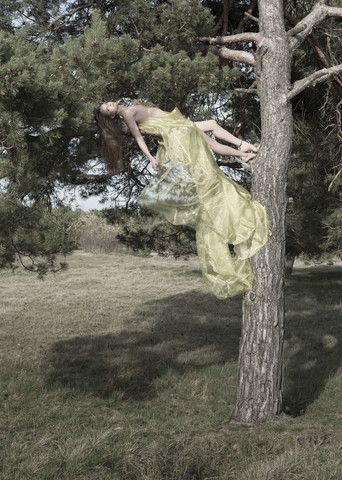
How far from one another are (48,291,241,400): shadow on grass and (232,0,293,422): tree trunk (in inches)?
75.0

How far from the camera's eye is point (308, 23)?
5355 millimetres

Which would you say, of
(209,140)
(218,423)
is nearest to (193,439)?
(218,423)

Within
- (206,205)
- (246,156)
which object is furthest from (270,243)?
(206,205)

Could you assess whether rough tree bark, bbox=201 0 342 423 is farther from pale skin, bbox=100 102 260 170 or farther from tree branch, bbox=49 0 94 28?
tree branch, bbox=49 0 94 28

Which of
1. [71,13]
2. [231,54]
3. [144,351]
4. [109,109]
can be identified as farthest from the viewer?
[144,351]

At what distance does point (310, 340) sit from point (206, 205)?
664 cm

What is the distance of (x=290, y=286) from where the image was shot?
18.0 meters

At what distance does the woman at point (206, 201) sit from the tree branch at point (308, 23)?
1.75 metres

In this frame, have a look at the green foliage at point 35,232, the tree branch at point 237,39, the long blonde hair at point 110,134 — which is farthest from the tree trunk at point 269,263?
the green foliage at point 35,232

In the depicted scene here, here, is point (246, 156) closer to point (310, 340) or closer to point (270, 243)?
point (270, 243)

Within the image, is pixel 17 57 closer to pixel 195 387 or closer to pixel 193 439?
pixel 193 439

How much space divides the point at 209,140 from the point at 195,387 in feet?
12.2

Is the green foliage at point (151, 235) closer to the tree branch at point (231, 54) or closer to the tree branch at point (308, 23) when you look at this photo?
the tree branch at point (231, 54)

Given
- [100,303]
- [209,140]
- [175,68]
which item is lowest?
[100,303]
